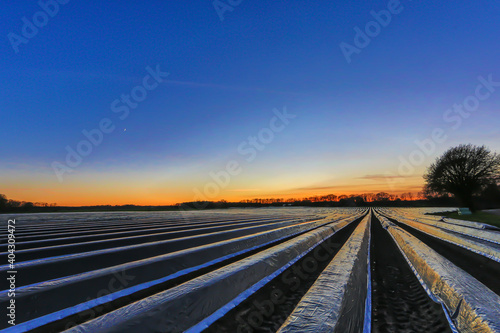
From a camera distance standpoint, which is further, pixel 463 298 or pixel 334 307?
pixel 463 298

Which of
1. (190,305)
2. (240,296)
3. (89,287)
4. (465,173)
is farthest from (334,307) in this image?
(465,173)

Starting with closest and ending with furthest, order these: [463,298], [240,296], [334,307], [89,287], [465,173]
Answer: [334,307]
[463,298]
[89,287]
[240,296]
[465,173]

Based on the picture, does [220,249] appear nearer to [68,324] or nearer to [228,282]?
[228,282]

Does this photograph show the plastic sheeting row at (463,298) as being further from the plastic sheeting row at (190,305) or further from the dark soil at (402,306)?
Answer: the plastic sheeting row at (190,305)

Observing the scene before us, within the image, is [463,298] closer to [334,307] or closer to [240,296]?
[334,307]

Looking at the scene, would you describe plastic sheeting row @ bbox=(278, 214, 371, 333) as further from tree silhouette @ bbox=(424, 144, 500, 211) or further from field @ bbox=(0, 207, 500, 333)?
tree silhouette @ bbox=(424, 144, 500, 211)

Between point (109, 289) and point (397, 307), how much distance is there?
290 centimetres

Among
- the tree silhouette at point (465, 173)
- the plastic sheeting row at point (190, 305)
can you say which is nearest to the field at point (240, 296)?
the plastic sheeting row at point (190, 305)

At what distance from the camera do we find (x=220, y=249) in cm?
445

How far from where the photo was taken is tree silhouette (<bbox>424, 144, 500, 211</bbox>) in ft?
93.5

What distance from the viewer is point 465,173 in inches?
1160

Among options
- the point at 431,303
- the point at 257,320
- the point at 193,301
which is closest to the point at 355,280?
the point at 431,303

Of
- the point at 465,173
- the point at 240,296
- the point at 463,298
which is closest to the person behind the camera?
the point at 463,298

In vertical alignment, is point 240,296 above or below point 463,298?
below
